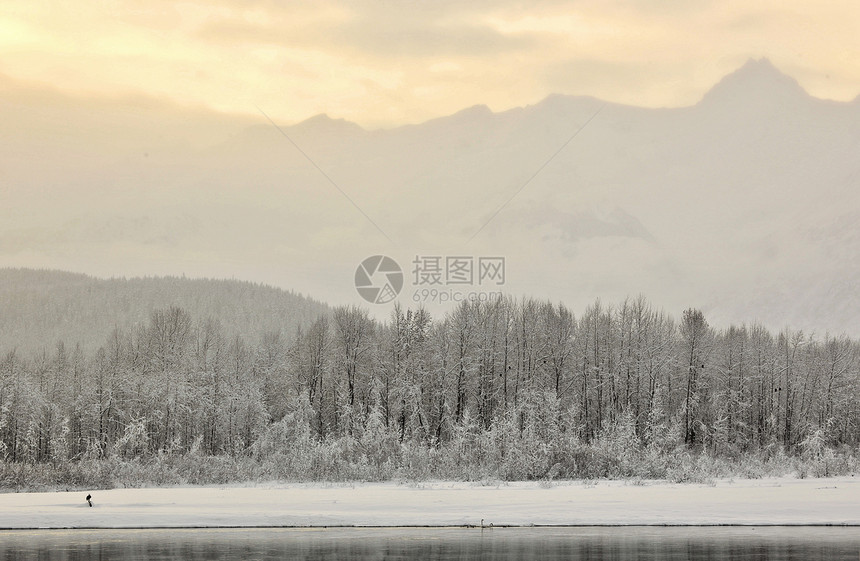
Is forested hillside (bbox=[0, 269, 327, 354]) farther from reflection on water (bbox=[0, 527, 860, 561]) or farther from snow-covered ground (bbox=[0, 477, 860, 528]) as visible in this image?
reflection on water (bbox=[0, 527, 860, 561])

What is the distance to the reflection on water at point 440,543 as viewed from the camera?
24.5m

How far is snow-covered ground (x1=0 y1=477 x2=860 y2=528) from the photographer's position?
31875mm

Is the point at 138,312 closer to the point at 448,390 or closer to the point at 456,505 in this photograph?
the point at 448,390

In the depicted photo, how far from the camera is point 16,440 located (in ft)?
245

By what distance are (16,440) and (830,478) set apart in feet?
200

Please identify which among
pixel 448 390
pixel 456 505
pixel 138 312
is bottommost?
pixel 456 505

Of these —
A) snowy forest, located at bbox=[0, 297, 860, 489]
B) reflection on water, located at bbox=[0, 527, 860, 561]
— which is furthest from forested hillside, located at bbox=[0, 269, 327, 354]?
reflection on water, located at bbox=[0, 527, 860, 561]

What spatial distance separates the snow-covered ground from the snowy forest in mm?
12895

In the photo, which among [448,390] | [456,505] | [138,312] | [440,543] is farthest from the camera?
[138,312]

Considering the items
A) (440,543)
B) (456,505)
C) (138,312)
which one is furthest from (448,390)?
(138,312)

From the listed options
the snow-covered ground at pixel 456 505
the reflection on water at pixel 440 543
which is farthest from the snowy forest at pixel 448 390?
the reflection on water at pixel 440 543

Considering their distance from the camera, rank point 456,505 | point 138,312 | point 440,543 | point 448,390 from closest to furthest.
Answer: point 440,543 → point 456,505 → point 448,390 → point 138,312

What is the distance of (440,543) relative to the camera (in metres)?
27.0

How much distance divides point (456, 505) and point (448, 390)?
38535 mm
